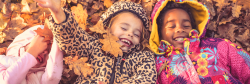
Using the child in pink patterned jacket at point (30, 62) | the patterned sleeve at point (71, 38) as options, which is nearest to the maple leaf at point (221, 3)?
the patterned sleeve at point (71, 38)

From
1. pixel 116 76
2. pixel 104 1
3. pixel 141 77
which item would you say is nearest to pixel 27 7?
pixel 104 1

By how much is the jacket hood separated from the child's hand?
152 centimetres

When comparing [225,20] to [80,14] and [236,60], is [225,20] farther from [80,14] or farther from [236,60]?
[80,14]

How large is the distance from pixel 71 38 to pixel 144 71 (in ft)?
3.21

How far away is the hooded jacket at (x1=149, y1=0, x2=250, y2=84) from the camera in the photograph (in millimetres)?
1938

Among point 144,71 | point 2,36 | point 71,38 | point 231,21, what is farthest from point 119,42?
point 231,21

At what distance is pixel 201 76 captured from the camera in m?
1.96

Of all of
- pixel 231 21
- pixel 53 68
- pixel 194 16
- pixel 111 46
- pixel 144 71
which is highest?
pixel 194 16

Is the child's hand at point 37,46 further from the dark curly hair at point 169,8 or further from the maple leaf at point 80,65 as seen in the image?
the dark curly hair at point 169,8

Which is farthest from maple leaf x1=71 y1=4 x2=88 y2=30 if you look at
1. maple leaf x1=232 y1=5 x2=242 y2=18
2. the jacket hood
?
maple leaf x1=232 y1=5 x2=242 y2=18

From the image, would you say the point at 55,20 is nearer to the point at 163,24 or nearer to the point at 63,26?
the point at 63,26

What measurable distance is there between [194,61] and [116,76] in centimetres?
107

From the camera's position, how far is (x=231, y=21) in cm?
273

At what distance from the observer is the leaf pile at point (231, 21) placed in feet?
8.63
